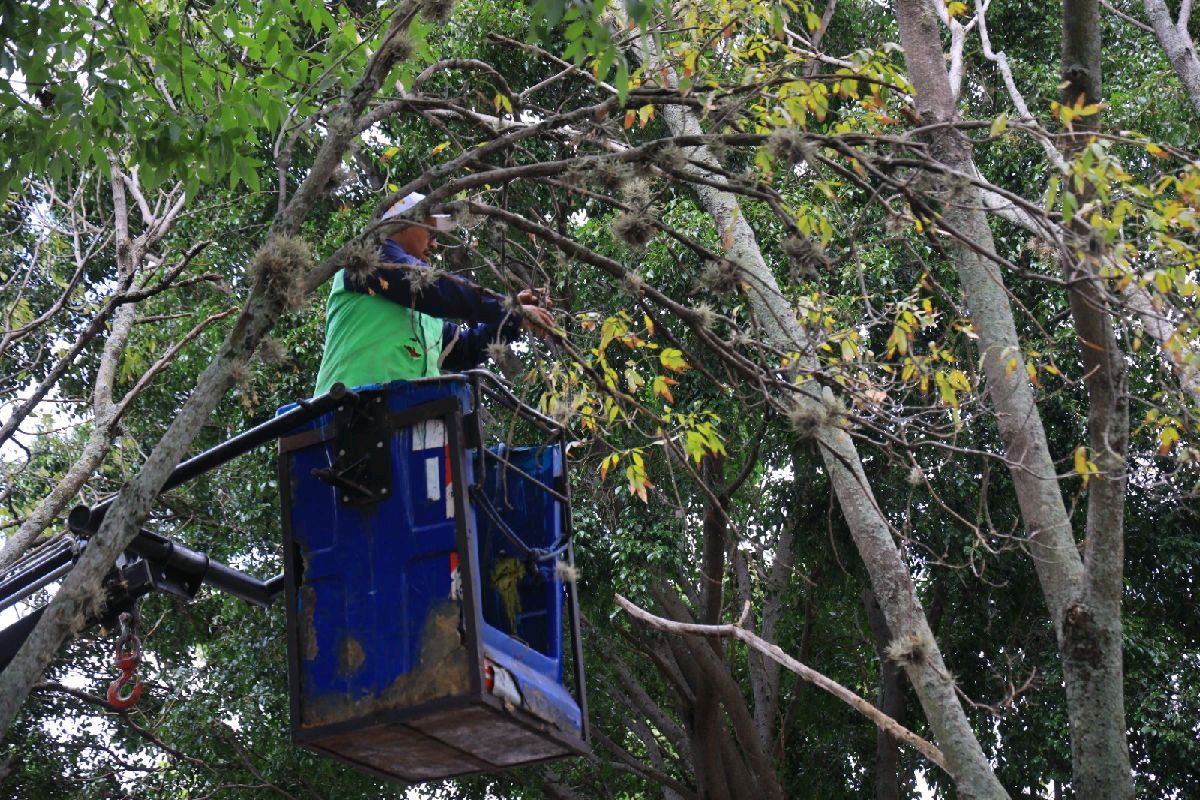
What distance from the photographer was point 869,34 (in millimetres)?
11898

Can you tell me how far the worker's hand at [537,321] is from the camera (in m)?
3.89

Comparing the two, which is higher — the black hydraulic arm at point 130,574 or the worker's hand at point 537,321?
the worker's hand at point 537,321

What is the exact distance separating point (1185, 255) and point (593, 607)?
629 cm

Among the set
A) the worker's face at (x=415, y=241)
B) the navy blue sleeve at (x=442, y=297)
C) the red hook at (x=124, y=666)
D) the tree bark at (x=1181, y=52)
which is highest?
the tree bark at (x=1181, y=52)

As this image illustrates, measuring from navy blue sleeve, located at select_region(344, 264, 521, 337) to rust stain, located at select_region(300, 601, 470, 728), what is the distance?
0.84m

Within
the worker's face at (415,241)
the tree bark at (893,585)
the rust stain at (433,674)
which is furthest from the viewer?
the tree bark at (893,585)

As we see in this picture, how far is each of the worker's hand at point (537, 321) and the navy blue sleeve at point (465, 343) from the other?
0.40 m

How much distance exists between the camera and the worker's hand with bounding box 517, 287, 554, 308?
4008 millimetres

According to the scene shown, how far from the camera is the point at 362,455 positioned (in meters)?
3.70

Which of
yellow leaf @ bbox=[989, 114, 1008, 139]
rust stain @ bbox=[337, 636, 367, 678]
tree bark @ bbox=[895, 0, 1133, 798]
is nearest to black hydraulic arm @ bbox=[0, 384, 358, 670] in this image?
rust stain @ bbox=[337, 636, 367, 678]

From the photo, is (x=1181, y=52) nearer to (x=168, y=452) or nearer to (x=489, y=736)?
(x=489, y=736)

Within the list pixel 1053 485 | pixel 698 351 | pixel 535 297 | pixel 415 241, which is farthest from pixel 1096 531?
pixel 698 351

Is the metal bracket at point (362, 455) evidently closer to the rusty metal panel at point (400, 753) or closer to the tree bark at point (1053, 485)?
the rusty metal panel at point (400, 753)

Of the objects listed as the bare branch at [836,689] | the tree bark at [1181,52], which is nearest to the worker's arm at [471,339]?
the bare branch at [836,689]
